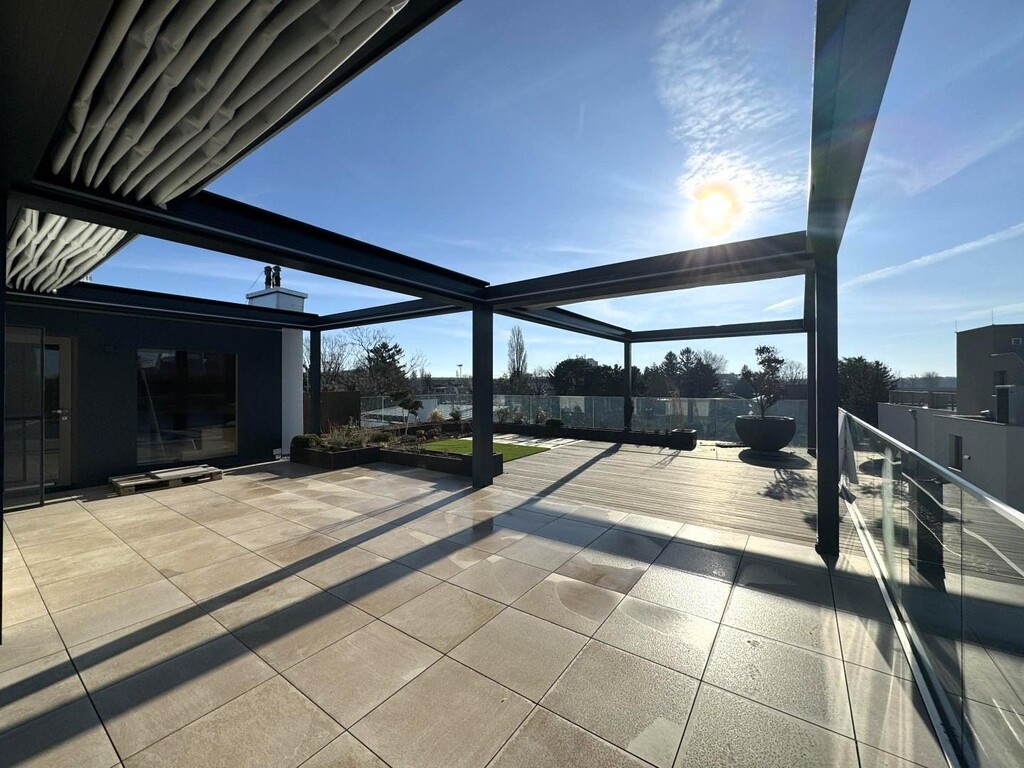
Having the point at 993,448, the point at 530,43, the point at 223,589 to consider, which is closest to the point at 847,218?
the point at 530,43

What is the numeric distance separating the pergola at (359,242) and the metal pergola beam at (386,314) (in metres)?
0.04

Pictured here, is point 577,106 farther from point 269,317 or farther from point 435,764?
point 269,317

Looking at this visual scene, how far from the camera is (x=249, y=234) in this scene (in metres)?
3.99

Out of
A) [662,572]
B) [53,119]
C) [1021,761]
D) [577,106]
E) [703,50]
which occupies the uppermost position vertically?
[577,106]

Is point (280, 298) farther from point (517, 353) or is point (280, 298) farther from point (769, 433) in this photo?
point (517, 353)

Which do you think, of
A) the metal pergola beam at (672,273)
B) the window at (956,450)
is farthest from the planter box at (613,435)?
the metal pergola beam at (672,273)

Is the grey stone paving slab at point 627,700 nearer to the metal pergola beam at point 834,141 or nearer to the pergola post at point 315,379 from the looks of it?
the metal pergola beam at point 834,141

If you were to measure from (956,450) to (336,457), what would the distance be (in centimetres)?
1422

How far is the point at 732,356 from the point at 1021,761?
2448cm

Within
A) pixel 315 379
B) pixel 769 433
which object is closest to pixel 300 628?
pixel 315 379

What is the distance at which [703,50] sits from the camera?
3.14 metres

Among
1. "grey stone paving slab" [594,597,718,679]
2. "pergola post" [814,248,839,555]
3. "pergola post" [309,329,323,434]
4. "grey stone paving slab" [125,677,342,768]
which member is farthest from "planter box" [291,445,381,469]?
"pergola post" [814,248,839,555]

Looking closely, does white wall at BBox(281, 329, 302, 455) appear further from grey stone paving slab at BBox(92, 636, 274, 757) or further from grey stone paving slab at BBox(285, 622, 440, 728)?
grey stone paving slab at BBox(285, 622, 440, 728)

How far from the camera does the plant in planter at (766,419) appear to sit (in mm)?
9734
